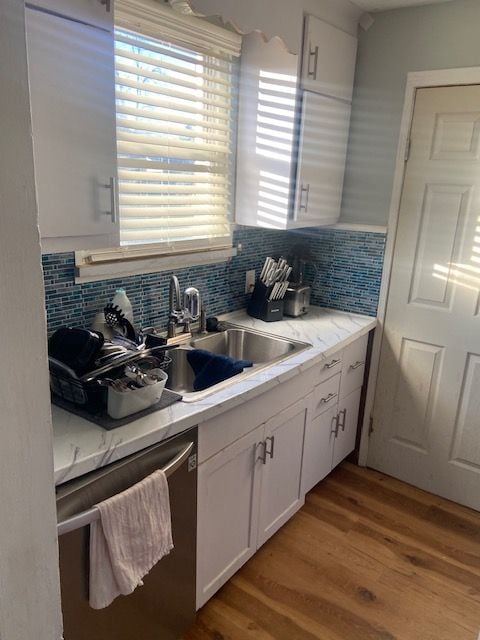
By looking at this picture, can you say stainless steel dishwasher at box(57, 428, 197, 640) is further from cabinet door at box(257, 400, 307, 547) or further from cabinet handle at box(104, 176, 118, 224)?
cabinet handle at box(104, 176, 118, 224)

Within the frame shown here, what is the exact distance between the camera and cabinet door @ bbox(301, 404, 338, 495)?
2303mm

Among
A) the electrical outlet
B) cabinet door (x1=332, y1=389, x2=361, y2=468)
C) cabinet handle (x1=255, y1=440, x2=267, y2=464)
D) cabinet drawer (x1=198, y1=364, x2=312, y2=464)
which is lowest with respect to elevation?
cabinet door (x1=332, y1=389, x2=361, y2=468)

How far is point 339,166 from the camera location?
8.46ft

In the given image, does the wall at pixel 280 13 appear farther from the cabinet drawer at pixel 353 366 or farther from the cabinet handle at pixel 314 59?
the cabinet drawer at pixel 353 366

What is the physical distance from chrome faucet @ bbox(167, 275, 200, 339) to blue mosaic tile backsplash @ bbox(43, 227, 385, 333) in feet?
0.22

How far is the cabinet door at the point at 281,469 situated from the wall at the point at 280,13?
4.89ft

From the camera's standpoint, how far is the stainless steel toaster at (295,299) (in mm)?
2582

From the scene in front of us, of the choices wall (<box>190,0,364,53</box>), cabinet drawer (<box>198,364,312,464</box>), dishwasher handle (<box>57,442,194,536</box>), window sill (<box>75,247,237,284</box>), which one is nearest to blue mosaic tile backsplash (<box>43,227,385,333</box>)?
window sill (<box>75,247,237,284</box>)

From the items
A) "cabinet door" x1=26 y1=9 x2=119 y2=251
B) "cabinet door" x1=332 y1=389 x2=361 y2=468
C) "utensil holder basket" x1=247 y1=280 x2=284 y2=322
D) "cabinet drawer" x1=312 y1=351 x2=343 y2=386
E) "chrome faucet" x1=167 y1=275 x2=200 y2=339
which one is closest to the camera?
"cabinet door" x1=26 y1=9 x2=119 y2=251

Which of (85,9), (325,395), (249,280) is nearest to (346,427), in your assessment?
(325,395)

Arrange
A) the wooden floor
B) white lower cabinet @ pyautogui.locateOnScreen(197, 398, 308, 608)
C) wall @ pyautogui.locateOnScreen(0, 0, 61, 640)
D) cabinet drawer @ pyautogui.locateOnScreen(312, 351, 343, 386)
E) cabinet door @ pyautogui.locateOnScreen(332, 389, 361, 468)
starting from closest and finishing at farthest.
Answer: wall @ pyautogui.locateOnScreen(0, 0, 61, 640) → white lower cabinet @ pyautogui.locateOnScreen(197, 398, 308, 608) → the wooden floor → cabinet drawer @ pyautogui.locateOnScreen(312, 351, 343, 386) → cabinet door @ pyautogui.locateOnScreen(332, 389, 361, 468)

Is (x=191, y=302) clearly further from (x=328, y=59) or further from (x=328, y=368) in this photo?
(x=328, y=59)

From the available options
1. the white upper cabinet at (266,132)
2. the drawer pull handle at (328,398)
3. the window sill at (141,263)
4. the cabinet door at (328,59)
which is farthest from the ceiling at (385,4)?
the drawer pull handle at (328,398)

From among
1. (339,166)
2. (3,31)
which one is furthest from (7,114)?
(339,166)
